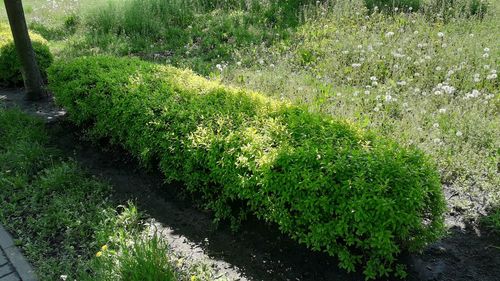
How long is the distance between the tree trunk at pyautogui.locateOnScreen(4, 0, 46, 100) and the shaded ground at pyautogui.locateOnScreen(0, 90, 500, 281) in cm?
311

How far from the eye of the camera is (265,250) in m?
3.78

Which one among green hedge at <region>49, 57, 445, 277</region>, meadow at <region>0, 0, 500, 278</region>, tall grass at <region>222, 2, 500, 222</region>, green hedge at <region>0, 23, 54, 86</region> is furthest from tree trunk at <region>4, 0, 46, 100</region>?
tall grass at <region>222, 2, 500, 222</region>

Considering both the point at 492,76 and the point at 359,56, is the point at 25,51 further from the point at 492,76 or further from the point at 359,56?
the point at 492,76

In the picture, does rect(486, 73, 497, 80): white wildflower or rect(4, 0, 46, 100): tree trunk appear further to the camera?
rect(4, 0, 46, 100): tree trunk

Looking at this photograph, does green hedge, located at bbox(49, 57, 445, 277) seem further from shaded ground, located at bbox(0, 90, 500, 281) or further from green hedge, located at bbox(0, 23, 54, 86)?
green hedge, located at bbox(0, 23, 54, 86)

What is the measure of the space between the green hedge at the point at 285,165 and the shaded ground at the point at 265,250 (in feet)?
0.50

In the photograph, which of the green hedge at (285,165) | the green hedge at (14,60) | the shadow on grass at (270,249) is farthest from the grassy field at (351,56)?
the green hedge at (14,60)

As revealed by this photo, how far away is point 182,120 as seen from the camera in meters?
4.49

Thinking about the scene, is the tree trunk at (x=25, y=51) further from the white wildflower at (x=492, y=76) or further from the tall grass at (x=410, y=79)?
the white wildflower at (x=492, y=76)

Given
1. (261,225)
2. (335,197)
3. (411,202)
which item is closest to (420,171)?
(411,202)

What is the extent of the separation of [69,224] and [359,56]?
4.68m

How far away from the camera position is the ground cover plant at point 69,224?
3.38m

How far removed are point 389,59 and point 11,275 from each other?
17.6 ft

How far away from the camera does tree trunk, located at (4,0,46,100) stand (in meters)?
6.41
